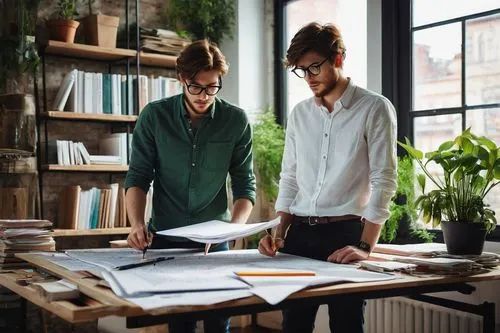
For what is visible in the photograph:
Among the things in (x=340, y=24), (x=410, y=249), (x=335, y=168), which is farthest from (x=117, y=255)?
(x=340, y=24)

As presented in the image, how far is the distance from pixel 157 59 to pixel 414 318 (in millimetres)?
2479

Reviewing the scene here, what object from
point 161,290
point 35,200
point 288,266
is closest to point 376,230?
point 288,266

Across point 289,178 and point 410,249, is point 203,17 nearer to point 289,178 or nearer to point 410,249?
point 289,178

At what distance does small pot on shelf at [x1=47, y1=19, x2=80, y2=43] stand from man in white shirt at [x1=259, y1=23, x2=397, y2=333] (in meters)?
2.47

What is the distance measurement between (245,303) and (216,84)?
1.03 metres

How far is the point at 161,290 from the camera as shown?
1.51 m

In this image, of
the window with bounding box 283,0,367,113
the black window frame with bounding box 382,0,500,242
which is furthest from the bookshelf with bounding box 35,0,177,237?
the black window frame with bounding box 382,0,500,242

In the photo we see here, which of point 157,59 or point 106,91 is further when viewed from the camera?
point 157,59

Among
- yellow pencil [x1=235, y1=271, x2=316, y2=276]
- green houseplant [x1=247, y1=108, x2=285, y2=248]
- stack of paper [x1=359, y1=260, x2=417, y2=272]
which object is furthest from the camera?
green houseplant [x1=247, y1=108, x2=285, y2=248]

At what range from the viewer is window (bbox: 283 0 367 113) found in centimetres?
429

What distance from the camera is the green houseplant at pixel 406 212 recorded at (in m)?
3.54

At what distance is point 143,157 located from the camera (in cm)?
243

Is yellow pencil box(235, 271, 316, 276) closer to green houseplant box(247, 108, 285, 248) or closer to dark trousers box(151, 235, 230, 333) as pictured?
dark trousers box(151, 235, 230, 333)

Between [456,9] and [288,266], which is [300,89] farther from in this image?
[288,266]
